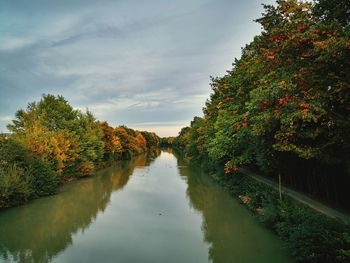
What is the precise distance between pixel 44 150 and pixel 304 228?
66.6 ft

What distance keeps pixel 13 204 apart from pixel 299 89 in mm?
17936

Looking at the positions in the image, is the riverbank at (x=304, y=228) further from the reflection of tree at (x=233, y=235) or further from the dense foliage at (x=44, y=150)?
the dense foliage at (x=44, y=150)

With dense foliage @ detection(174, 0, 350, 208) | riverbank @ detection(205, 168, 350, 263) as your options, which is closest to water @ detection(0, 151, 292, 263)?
riverbank @ detection(205, 168, 350, 263)

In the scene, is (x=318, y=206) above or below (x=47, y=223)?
above

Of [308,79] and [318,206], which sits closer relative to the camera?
[308,79]

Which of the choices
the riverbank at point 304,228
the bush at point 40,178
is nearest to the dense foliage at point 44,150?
the bush at point 40,178

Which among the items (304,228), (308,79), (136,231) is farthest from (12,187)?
(308,79)

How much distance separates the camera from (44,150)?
2364 cm

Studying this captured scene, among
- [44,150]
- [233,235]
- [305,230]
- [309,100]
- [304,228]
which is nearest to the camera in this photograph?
[309,100]

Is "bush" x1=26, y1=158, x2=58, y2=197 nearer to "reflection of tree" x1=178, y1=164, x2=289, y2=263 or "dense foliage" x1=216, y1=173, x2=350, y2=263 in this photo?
"reflection of tree" x1=178, y1=164, x2=289, y2=263

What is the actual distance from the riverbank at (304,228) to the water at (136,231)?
615 millimetres

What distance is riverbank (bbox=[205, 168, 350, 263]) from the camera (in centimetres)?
853

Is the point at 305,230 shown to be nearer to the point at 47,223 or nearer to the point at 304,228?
the point at 304,228

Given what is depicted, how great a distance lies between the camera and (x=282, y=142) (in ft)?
34.5
